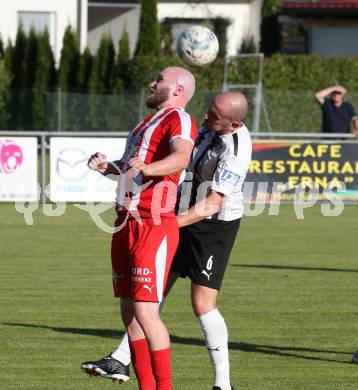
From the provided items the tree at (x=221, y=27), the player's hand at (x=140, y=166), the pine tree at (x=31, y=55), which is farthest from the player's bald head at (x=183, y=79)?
the tree at (x=221, y=27)

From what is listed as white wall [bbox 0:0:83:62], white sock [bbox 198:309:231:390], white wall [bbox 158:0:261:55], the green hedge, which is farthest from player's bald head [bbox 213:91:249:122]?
white wall [bbox 158:0:261:55]

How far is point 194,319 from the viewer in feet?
34.4

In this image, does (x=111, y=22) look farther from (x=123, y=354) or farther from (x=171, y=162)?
(x=171, y=162)

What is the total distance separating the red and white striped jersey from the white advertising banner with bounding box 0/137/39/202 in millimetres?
13596

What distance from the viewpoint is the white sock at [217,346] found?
24.9 feet

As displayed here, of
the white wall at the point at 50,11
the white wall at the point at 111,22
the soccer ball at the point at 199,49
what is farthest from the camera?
the white wall at the point at 111,22

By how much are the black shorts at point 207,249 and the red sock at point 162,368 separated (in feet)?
2.91

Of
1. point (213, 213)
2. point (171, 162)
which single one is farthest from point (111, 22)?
point (171, 162)

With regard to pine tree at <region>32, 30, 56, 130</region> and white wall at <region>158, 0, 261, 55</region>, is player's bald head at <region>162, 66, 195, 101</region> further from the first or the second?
white wall at <region>158, 0, 261, 55</region>

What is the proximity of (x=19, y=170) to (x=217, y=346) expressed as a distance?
1336cm

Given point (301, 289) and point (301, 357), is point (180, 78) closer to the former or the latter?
point (301, 357)

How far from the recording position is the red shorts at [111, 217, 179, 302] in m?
7.02

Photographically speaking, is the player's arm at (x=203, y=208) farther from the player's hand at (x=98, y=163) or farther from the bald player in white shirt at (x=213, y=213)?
the player's hand at (x=98, y=163)

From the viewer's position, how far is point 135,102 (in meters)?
32.4
